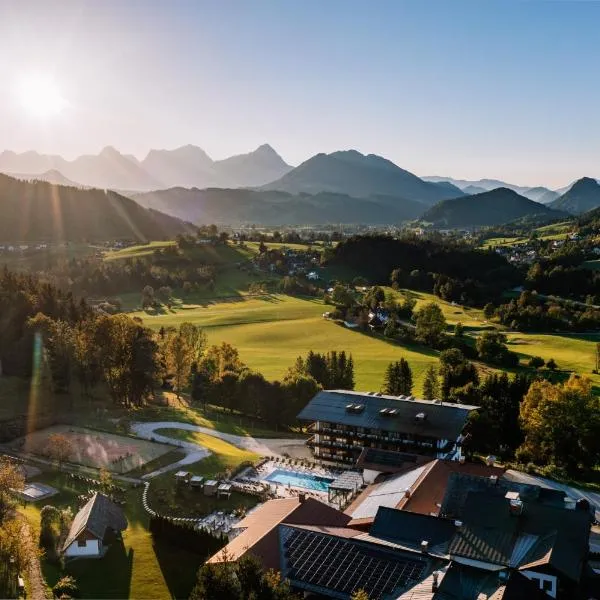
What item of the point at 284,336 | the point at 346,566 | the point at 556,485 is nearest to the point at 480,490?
the point at 346,566

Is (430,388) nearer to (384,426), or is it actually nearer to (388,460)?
(384,426)

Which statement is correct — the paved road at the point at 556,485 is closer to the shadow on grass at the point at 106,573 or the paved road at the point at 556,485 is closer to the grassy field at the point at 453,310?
the shadow on grass at the point at 106,573

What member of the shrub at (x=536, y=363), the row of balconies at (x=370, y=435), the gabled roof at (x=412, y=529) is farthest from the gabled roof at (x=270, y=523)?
the shrub at (x=536, y=363)

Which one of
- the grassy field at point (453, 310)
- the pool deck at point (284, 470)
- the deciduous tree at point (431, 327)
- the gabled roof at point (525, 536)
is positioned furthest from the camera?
the grassy field at point (453, 310)

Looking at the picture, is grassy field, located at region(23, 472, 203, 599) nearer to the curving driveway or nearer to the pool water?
the pool water

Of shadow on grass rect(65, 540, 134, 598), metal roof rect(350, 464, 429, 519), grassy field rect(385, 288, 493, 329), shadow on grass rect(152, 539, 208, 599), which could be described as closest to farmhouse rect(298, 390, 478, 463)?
metal roof rect(350, 464, 429, 519)

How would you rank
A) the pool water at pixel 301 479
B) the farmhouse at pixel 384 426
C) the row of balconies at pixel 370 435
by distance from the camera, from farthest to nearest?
the row of balconies at pixel 370 435 → the farmhouse at pixel 384 426 → the pool water at pixel 301 479
